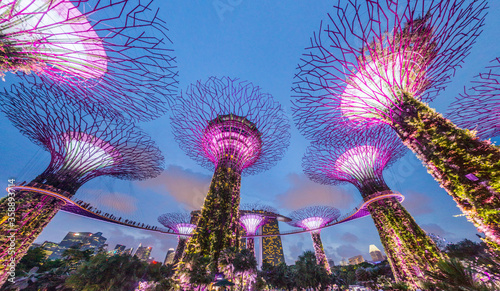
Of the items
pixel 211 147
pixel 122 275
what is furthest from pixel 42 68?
pixel 122 275

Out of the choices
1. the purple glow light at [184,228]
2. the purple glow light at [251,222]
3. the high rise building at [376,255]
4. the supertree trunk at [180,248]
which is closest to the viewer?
the purple glow light at [251,222]

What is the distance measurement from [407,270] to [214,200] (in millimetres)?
13535

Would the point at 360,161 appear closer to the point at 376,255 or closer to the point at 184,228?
the point at 184,228

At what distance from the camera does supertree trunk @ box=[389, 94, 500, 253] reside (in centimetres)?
467

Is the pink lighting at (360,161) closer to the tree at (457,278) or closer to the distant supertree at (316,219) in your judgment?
the distant supertree at (316,219)

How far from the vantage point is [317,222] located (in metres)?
29.3

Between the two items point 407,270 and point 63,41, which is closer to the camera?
point 63,41

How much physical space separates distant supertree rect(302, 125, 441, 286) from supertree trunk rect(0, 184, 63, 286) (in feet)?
68.0

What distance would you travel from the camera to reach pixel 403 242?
11828 millimetres

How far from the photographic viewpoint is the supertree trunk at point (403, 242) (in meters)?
10.7

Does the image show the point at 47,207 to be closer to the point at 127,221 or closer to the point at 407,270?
the point at 127,221

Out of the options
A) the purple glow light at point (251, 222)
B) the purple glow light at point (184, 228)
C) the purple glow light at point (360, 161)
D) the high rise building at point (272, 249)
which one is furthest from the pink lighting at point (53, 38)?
the high rise building at point (272, 249)

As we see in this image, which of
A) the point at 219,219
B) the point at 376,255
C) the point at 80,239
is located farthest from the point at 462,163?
the point at 80,239

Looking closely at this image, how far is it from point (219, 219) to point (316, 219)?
23.6m
